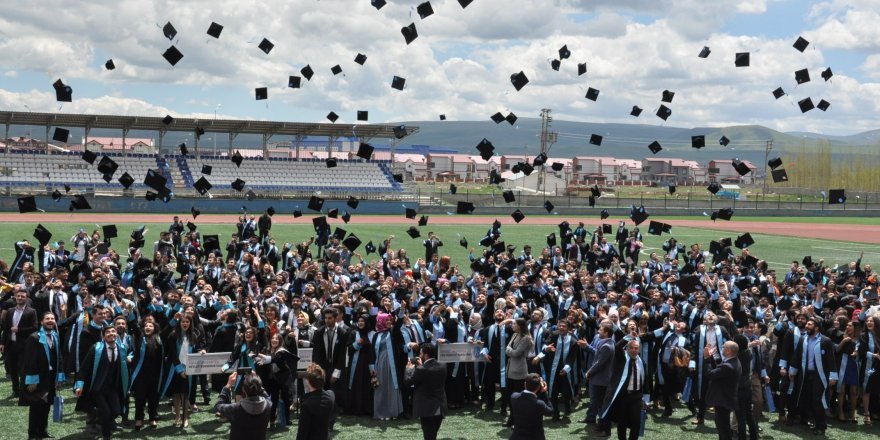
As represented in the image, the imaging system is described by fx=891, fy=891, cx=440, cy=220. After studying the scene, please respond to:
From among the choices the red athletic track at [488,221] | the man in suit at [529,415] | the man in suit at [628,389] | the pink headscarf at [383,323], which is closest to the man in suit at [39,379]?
the pink headscarf at [383,323]

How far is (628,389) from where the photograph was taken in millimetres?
8758

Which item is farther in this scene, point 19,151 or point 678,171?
point 678,171

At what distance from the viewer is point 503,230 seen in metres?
39.7

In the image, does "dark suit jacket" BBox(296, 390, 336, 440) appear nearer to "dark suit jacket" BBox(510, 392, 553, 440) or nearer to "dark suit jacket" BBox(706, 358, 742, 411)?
"dark suit jacket" BBox(510, 392, 553, 440)

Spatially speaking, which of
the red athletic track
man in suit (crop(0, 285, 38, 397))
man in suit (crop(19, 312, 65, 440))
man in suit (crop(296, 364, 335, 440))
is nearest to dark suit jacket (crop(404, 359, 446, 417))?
man in suit (crop(296, 364, 335, 440))

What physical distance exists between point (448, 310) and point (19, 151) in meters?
48.1

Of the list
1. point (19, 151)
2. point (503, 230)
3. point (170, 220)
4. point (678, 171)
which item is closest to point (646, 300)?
point (503, 230)

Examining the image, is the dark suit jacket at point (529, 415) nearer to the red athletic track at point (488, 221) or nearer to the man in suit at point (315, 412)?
the man in suit at point (315, 412)

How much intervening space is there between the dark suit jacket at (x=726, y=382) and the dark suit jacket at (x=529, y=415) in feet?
7.54

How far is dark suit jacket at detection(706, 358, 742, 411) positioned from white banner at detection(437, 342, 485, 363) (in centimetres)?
268

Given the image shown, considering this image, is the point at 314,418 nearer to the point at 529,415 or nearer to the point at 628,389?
the point at 529,415

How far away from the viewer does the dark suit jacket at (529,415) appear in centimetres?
709

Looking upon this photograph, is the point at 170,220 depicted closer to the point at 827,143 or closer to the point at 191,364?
the point at 191,364

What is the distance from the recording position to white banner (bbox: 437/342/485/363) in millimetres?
9883
